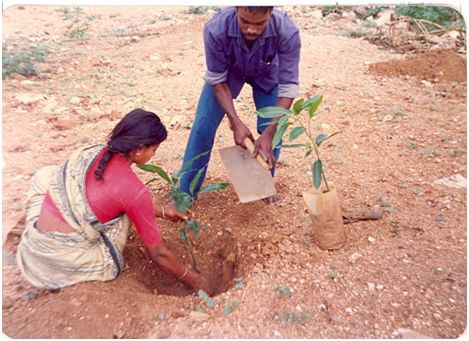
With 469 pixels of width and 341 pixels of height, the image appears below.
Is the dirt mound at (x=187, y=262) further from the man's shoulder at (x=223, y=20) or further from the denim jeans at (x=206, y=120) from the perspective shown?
the man's shoulder at (x=223, y=20)

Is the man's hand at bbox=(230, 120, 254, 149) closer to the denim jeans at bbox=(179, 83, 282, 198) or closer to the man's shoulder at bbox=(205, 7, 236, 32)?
the denim jeans at bbox=(179, 83, 282, 198)

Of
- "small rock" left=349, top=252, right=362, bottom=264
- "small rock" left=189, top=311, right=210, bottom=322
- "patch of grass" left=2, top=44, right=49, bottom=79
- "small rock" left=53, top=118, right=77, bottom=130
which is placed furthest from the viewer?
"patch of grass" left=2, top=44, right=49, bottom=79

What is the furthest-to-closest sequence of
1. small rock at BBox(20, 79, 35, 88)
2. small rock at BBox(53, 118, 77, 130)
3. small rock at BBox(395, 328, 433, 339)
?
small rock at BBox(20, 79, 35, 88) < small rock at BBox(53, 118, 77, 130) < small rock at BBox(395, 328, 433, 339)

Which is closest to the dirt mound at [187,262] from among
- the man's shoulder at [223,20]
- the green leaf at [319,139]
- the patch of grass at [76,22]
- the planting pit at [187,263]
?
the planting pit at [187,263]

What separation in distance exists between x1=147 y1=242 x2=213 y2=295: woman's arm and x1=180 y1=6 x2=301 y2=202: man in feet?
1.86

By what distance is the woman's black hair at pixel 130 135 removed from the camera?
1434 mm

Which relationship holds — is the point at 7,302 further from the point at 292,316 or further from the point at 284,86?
the point at 284,86

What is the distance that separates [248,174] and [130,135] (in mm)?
610

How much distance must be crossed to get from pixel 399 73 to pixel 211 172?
259 cm

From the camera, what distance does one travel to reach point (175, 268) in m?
1.59

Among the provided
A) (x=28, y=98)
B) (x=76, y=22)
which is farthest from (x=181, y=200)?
(x=76, y=22)

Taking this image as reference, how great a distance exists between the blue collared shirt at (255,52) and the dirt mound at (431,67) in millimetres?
2619

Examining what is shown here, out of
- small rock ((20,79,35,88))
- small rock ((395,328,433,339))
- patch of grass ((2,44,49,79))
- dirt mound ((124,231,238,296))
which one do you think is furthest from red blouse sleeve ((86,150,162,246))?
patch of grass ((2,44,49,79))

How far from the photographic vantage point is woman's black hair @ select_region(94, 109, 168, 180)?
56.4 inches
